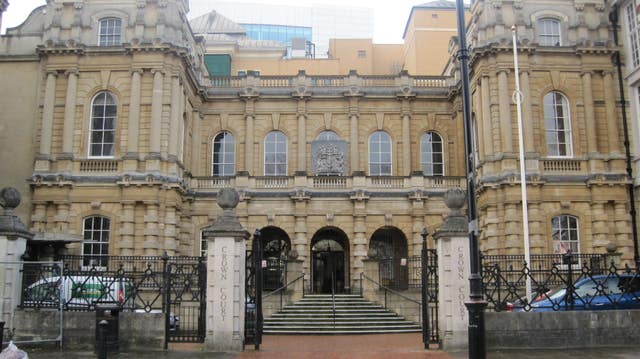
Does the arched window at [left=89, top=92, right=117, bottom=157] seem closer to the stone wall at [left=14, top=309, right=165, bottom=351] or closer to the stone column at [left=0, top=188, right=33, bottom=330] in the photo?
the stone column at [left=0, top=188, right=33, bottom=330]

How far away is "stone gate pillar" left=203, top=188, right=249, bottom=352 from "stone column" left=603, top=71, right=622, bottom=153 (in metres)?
22.2

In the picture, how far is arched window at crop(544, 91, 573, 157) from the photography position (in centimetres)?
3247

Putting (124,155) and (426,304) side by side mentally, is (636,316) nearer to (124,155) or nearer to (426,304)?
(426,304)

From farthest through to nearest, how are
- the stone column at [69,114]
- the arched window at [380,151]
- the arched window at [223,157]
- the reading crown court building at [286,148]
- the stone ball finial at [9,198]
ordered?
the arched window at [380,151] → the arched window at [223,157] → the stone column at [69,114] → the reading crown court building at [286,148] → the stone ball finial at [9,198]

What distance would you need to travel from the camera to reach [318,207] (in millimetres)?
35656

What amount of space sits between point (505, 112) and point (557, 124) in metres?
3.33

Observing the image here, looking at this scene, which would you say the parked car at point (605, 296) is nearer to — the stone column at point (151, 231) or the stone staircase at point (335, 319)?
the stone staircase at point (335, 319)

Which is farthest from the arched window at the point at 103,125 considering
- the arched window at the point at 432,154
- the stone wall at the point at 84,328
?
the arched window at the point at 432,154

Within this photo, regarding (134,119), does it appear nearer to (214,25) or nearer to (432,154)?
(432,154)

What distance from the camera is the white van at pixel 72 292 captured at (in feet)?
53.8

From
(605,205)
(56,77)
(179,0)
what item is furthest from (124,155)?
(605,205)

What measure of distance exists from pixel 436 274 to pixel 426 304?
821 millimetres

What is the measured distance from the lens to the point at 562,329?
1584 cm

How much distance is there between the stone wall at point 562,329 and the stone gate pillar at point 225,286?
6055mm
